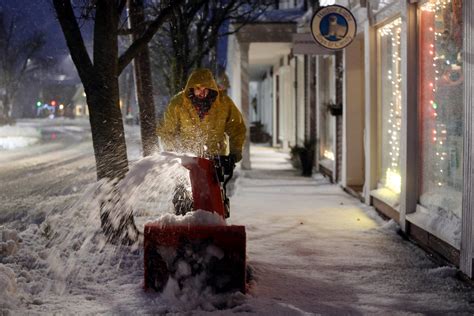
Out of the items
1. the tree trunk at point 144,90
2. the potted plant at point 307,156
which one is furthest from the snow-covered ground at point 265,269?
the potted plant at point 307,156

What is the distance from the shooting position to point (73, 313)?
15.6 ft

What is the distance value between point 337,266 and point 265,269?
74 cm

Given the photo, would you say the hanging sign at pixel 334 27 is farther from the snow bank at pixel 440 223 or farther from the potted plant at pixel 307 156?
the potted plant at pixel 307 156

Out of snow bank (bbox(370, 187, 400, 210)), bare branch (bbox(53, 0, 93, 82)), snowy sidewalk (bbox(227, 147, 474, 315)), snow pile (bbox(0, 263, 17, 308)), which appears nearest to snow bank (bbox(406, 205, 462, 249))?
snowy sidewalk (bbox(227, 147, 474, 315))

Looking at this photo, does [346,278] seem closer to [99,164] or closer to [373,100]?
[99,164]

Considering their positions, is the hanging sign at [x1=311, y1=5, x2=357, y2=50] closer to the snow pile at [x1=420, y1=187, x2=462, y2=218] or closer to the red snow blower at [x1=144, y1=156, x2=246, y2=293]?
the snow pile at [x1=420, y1=187, x2=462, y2=218]

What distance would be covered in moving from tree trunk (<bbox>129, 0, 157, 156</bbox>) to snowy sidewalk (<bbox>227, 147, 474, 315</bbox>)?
2.14m

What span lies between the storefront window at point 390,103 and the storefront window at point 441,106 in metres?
1.49

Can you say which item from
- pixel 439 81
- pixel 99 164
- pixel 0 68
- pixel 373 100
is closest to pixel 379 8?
pixel 373 100

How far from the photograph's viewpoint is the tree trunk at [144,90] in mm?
11742

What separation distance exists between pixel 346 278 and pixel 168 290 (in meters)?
1.74

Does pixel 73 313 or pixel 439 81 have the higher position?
pixel 439 81

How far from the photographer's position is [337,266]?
638 cm

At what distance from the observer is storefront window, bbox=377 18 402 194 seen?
30.1ft
